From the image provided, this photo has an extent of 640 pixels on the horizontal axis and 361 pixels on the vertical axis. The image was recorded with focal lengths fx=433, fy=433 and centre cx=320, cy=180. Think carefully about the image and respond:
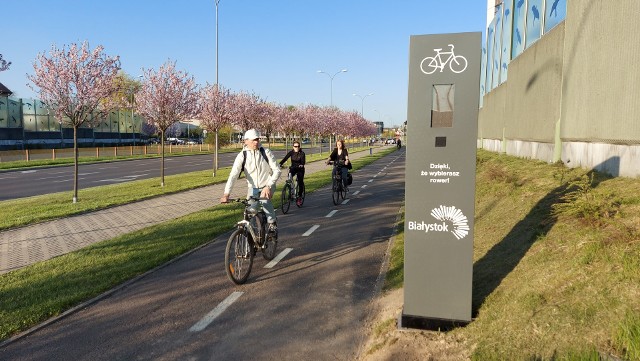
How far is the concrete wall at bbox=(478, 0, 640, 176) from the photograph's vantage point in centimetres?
742

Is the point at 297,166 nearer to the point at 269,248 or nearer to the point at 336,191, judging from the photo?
the point at 336,191

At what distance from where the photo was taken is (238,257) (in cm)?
593

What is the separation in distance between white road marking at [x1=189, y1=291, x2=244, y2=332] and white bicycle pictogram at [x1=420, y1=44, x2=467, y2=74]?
3.41 m

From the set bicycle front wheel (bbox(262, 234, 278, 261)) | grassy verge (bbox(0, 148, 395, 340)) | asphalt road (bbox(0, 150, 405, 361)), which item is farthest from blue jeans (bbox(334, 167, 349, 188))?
bicycle front wheel (bbox(262, 234, 278, 261))


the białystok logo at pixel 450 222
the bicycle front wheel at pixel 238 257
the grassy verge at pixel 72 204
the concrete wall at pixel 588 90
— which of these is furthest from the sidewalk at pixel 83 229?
the concrete wall at pixel 588 90

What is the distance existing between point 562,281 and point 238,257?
387cm

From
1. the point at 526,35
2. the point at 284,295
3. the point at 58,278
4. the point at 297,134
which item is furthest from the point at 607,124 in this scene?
the point at 297,134

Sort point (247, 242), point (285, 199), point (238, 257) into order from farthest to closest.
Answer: point (285, 199) < point (247, 242) < point (238, 257)

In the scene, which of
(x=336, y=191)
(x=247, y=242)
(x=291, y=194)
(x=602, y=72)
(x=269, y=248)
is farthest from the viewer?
(x=336, y=191)

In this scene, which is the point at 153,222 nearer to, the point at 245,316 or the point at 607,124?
the point at 245,316

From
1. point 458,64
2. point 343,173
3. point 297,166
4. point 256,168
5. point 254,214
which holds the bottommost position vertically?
point 254,214

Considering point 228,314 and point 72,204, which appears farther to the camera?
point 72,204

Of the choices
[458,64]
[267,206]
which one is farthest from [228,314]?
[458,64]

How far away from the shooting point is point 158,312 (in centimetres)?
496
